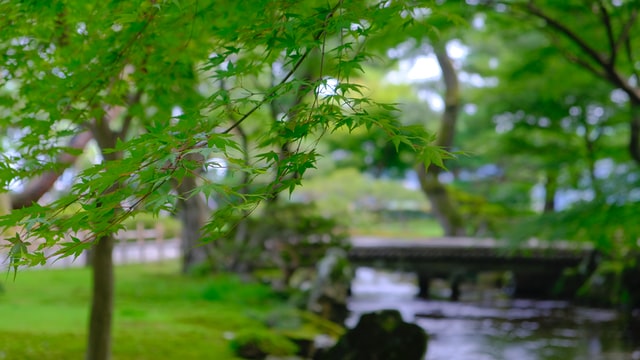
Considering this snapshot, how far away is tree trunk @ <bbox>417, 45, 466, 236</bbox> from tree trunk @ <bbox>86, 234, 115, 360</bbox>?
13.9m

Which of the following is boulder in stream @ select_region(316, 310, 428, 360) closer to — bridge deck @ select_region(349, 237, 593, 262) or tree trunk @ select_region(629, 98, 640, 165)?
tree trunk @ select_region(629, 98, 640, 165)

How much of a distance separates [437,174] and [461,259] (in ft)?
12.5

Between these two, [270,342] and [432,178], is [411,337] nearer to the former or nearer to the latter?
[270,342]

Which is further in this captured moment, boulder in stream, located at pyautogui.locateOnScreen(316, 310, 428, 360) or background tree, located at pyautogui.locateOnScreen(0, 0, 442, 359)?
boulder in stream, located at pyautogui.locateOnScreen(316, 310, 428, 360)

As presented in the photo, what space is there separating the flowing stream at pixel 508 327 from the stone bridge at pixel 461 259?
778 millimetres

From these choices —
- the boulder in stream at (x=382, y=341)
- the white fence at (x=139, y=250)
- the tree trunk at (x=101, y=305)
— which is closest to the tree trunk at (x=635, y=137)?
the boulder in stream at (x=382, y=341)

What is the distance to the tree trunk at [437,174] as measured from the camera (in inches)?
781

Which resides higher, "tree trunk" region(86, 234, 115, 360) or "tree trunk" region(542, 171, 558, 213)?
"tree trunk" region(542, 171, 558, 213)

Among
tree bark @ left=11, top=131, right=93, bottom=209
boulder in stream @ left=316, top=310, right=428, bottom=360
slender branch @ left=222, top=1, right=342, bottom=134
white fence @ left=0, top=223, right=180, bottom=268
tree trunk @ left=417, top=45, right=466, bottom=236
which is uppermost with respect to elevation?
tree trunk @ left=417, top=45, right=466, bottom=236

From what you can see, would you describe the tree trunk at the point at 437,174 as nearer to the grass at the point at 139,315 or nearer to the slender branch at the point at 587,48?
the grass at the point at 139,315

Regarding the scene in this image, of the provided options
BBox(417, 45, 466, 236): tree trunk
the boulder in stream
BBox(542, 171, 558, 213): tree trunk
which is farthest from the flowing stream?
BBox(417, 45, 466, 236): tree trunk

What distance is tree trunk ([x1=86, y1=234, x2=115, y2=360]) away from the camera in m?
6.02

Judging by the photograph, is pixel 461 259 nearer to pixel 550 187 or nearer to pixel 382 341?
pixel 550 187

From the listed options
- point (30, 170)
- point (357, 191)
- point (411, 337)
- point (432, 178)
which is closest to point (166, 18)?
point (30, 170)
